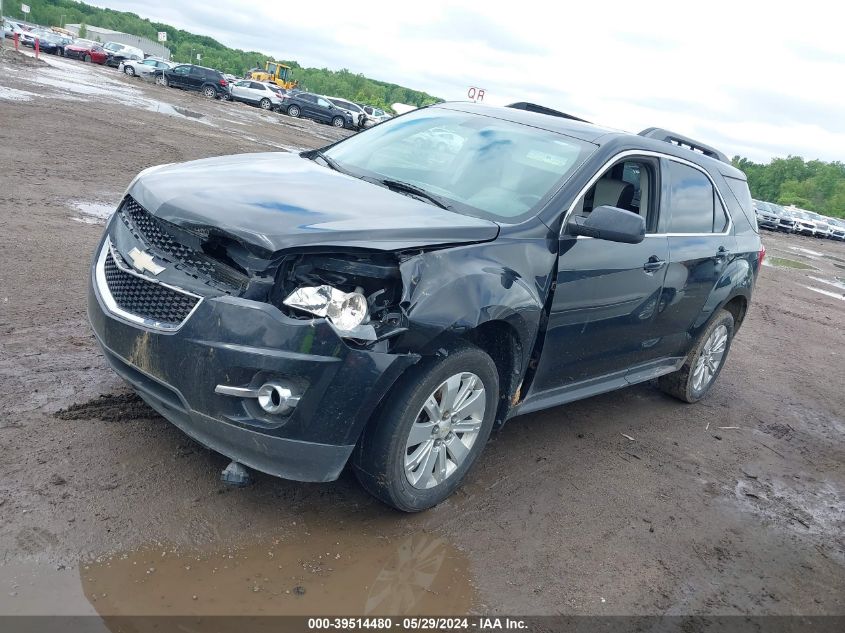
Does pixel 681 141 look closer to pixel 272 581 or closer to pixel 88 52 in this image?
pixel 272 581

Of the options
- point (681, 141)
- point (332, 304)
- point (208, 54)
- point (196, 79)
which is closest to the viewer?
point (332, 304)

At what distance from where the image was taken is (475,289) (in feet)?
11.3

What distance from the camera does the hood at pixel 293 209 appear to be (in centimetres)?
313

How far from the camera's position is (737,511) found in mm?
4504

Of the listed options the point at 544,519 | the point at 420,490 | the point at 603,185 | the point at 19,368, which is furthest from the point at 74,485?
the point at 603,185

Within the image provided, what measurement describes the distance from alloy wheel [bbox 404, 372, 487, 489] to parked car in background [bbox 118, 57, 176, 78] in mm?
43089

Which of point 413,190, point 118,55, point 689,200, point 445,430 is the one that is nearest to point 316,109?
point 118,55

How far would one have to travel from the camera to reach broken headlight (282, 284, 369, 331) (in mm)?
3072

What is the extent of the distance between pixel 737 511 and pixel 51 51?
187ft

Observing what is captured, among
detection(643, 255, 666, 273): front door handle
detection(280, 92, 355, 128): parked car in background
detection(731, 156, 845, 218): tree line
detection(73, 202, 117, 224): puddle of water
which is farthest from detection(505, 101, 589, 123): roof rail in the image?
detection(731, 156, 845, 218): tree line

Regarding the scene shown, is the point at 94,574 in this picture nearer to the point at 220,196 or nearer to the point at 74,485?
the point at 74,485

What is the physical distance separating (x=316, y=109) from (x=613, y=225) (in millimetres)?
40021

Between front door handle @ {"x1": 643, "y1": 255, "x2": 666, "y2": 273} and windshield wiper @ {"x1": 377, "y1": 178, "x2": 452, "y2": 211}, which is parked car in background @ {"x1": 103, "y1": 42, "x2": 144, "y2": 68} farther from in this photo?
front door handle @ {"x1": 643, "y1": 255, "x2": 666, "y2": 273}

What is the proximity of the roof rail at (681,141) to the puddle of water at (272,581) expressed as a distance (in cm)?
360
